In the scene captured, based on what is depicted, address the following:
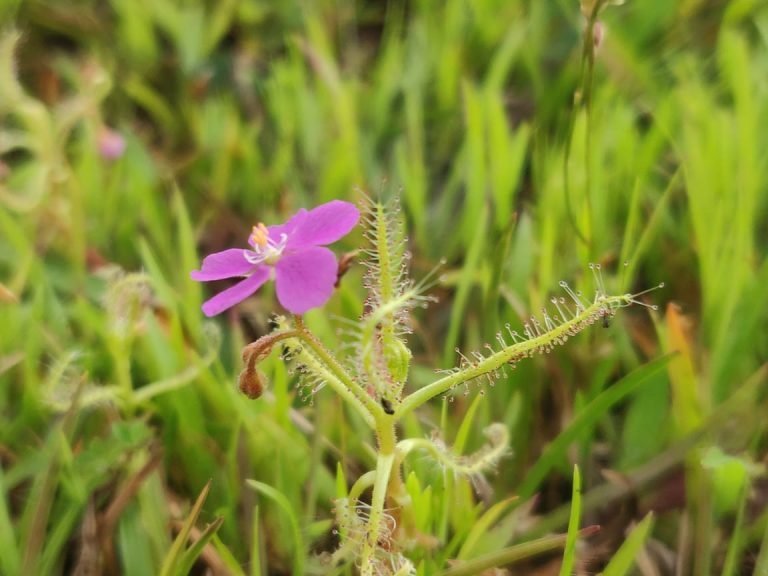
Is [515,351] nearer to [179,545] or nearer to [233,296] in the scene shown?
[233,296]

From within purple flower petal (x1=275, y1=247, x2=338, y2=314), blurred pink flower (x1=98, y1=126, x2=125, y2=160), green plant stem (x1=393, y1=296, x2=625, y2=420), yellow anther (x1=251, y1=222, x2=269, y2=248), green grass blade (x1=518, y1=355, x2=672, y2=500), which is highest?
blurred pink flower (x1=98, y1=126, x2=125, y2=160)

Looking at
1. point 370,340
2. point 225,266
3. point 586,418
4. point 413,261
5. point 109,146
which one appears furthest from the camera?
point 109,146

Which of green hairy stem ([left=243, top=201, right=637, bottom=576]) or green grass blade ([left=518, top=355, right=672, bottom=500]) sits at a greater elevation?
green hairy stem ([left=243, top=201, right=637, bottom=576])

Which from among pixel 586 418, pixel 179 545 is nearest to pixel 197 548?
pixel 179 545

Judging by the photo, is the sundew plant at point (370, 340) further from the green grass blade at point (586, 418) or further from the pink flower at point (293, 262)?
the green grass blade at point (586, 418)

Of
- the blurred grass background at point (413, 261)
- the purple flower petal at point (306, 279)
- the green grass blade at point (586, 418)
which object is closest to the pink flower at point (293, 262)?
the purple flower petal at point (306, 279)

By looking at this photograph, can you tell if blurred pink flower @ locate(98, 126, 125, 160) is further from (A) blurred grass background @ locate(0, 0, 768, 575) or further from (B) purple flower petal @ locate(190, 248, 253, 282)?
(B) purple flower petal @ locate(190, 248, 253, 282)

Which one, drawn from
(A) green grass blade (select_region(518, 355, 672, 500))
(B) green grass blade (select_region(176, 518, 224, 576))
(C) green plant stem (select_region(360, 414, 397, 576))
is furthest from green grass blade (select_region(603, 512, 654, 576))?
(B) green grass blade (select_region(176, 518, 224, 576))
